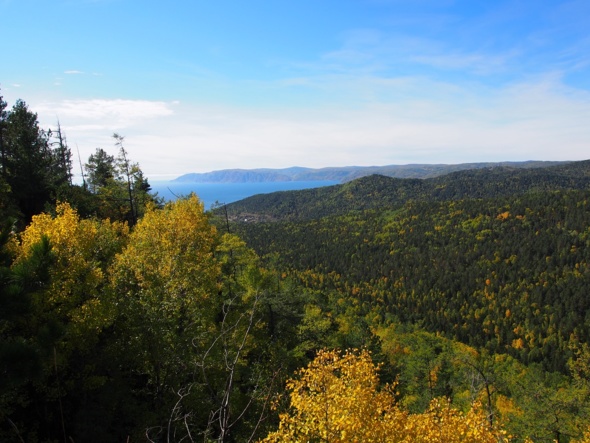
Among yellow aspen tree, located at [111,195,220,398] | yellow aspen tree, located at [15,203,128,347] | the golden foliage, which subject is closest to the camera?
the golden foliage

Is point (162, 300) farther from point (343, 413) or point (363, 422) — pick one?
point (363, 422)

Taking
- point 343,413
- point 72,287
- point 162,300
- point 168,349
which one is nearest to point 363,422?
point 343,413

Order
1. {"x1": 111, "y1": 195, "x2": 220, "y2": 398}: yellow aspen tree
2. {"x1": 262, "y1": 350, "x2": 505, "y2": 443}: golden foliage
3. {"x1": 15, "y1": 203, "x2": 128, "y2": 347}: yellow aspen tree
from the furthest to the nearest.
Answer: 1. {"x1": 111, "y1": 195, "x2": 220, "y2": 398}: yellow aspen tree
2. {"x1": 15, "y1": 203, "x2": 128, "y2": 347}: yellow aspen tree
3. {"x1": 262, "y1": 350, "x2": 505, "y2": 443}: golden foliage

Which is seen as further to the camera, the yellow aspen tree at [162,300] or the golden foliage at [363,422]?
the yellow aspen tree at [162,300]

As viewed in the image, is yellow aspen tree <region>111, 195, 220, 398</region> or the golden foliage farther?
yellow aspen tree <region>111, 195, 220, 398</region>

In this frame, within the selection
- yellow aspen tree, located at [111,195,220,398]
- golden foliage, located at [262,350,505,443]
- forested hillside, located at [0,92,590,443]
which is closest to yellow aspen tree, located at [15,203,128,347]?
forested hillside, located at [0,92,590,443]

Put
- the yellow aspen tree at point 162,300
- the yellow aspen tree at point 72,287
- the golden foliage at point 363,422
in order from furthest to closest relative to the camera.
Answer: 1. the yellow aspen tree at point 162,300
2. the yellow aspen tree at point 72,287
3. the golden foliage at point 363,422

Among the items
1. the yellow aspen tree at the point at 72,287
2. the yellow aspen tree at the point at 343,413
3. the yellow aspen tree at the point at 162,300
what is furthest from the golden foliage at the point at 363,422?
the yellow aspen tree at the point at 72,287

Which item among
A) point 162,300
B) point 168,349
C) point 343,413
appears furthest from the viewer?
point 162,300

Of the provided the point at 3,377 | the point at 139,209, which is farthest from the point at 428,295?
the point at 3,377

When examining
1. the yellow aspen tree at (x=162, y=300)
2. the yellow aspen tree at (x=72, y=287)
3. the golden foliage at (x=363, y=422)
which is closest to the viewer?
the golden foliage at (x=363, y=422)

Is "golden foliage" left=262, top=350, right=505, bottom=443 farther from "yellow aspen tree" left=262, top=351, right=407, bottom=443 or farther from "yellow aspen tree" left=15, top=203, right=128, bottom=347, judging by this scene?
"yellow aspen tree" left=15, top=203, right=128, bottom=347

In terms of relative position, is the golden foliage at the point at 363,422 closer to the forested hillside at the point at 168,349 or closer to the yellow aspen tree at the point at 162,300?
the forested hillside at the point at 168,349

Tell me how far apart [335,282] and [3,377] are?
573ft
